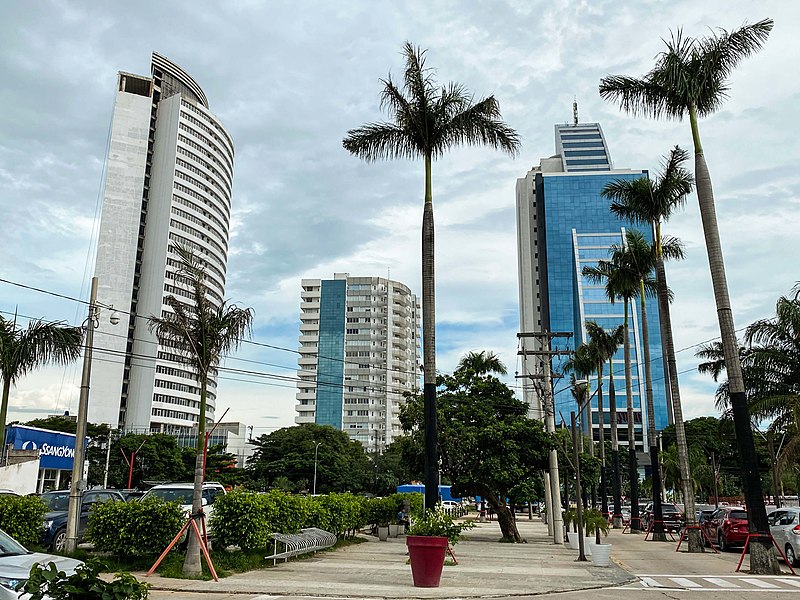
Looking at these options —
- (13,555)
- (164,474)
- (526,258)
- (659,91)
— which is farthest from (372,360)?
(13,555)

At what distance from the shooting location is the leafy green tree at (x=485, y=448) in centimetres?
2891

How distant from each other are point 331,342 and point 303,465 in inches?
2593

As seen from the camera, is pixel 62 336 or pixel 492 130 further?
pixel 62 336

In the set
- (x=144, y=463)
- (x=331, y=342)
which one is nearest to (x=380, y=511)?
(x=144, y=463)

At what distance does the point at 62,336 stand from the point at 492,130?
16962mm

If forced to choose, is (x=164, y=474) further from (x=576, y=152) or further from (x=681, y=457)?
(x=576, y=152)

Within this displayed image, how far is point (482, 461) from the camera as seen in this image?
29.1 m

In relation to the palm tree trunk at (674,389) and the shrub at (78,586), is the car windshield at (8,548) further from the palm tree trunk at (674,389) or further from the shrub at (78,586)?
the palm tree trunk at (674,389)

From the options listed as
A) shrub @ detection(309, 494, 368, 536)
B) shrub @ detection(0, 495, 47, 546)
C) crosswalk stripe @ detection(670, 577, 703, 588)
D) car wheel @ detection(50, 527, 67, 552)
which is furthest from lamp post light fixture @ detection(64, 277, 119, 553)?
crosswalk stripe @ detection(670, 577, 703, 588)

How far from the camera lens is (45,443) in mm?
41781

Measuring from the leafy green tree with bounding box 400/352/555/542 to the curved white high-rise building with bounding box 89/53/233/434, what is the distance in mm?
80500

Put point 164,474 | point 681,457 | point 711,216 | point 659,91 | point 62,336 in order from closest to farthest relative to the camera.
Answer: point 711,216, point 659,91, point 62,336, point 681,457, point 164,474

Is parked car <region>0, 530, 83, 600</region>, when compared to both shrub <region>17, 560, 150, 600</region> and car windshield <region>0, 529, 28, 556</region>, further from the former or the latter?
shrub <region>17, 560, 150, 600</region>

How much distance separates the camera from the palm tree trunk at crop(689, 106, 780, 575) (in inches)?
704
